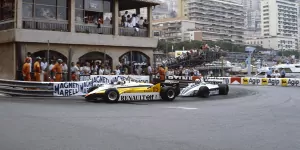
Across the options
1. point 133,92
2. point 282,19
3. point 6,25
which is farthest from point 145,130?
point 282,19

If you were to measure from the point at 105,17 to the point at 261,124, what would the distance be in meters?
21.5

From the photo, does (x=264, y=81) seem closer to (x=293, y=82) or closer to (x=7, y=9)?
(x=293, y=82)

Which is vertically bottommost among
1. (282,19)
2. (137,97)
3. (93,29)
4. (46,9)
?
(137,97)

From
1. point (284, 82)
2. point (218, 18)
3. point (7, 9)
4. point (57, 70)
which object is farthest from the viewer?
point (218, 18)

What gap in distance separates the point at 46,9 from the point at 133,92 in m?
12.9

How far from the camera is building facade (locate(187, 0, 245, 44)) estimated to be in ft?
522

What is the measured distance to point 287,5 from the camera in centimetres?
17988

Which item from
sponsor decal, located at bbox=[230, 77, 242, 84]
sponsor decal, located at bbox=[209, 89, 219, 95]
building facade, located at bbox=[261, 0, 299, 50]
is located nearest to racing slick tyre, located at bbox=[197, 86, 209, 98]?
sponsor decal, located at bbox=[209, 89, 219, 95]

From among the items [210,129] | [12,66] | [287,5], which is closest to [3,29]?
[12,66]

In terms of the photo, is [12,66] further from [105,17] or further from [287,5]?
[287,5]

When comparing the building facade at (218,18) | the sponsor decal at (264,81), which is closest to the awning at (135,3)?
the sponsor decal at (264,81)

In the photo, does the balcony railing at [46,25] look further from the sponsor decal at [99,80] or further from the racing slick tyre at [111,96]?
the racing slick tyre at [111,96]

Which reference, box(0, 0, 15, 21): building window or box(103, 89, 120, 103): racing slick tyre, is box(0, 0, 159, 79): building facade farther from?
box(103, 89, 120, 103): racing slick tyre

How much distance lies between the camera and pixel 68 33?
26750 mm
